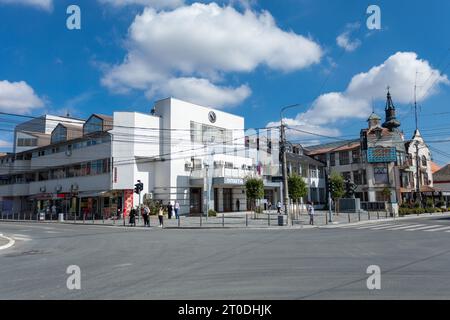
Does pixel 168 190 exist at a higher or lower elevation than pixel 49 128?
lower

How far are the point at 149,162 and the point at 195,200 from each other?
6.61m

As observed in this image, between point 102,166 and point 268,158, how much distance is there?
24.1 meters

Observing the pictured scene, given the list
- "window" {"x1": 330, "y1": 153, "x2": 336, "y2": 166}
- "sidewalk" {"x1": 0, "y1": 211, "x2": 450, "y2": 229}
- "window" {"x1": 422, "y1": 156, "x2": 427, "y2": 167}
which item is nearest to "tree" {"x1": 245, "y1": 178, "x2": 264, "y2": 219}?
"sidewalk" {"x1": 0, "y1": 211, "x2": 450, "y2": 229}

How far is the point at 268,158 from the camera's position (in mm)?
55375

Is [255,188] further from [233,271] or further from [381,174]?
[381,174]

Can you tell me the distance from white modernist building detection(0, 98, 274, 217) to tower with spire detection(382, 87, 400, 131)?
94.0 feet

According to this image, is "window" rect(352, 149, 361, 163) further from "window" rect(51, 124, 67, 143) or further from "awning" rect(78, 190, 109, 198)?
"window" rect(51, 124, 67, 143)

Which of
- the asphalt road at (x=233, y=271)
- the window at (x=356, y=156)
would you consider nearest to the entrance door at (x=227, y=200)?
the window at (x=356, y=156)

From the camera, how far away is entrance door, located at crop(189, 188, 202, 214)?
140 feet

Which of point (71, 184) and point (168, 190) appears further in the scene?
point (71, 184)

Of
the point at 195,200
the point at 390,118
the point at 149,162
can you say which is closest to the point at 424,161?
the point at 390,118

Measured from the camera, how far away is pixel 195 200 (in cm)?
4309
